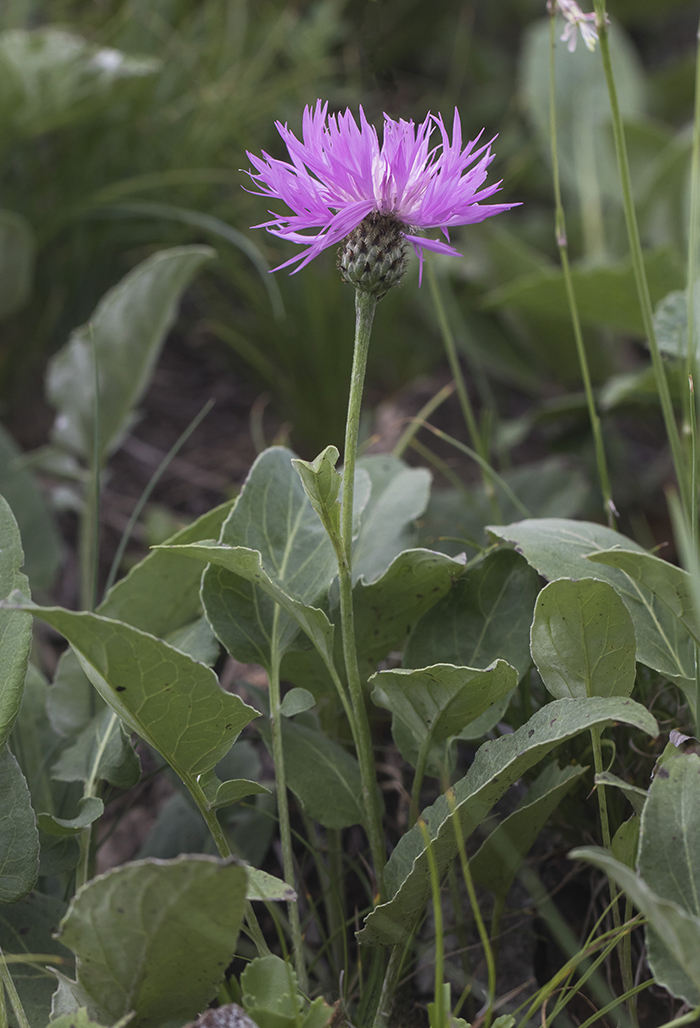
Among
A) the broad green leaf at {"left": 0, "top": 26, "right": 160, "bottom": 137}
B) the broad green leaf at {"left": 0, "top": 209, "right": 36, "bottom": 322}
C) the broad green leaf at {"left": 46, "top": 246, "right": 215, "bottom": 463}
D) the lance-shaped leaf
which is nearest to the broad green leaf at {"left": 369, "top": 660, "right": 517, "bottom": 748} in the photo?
the lance-shaped leaf

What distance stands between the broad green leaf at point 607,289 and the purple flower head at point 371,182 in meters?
0.73

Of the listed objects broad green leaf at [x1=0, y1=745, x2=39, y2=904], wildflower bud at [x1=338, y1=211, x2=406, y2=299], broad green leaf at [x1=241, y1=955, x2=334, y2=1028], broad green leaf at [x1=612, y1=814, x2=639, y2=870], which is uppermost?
wildflower bud at [x1=338, y1=211, x2=406, y2=299]

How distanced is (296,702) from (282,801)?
8cm

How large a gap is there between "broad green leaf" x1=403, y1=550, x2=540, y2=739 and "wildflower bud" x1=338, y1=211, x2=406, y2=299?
0.29 m

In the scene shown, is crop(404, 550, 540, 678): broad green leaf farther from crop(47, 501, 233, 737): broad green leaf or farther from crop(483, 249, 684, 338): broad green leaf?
crop(483, 249, 684, 338): broad green leaf

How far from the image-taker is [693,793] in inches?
20.5

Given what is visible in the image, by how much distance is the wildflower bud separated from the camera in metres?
0.51

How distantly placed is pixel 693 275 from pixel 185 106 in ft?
4.42

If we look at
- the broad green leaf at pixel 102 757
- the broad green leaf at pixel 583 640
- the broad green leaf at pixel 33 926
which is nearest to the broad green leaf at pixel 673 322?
the broad green leaf at pixel 583 640

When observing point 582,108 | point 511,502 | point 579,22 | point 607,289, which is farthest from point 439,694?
point 582,108

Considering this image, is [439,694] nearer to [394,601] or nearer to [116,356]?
[394,601]

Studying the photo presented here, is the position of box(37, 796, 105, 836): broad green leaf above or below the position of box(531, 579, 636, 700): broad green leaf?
below

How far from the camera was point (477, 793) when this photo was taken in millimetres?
530

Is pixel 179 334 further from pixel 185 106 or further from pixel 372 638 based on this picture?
pixel 372 638
